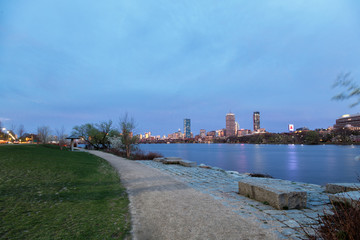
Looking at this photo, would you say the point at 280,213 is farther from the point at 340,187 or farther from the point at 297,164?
the point at 297,164

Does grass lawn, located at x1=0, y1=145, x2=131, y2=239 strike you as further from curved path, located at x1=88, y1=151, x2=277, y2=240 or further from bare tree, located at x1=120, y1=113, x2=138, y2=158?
bare tree, located at x1=120, y1=113, x2=138, y2=158

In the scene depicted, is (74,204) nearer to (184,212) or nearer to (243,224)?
(184,212)

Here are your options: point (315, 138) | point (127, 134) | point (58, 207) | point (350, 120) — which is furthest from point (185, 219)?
point (315, 138)

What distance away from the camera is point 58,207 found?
5.45m

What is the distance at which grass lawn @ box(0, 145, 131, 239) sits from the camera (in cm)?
397

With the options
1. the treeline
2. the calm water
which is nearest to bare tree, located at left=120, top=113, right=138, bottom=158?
the calm water

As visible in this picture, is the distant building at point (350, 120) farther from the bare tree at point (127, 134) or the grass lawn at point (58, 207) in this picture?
the bare tree at point (127, 134)

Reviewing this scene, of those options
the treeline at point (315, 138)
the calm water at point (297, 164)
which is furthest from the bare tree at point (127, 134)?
the treeline at point (315, 138)

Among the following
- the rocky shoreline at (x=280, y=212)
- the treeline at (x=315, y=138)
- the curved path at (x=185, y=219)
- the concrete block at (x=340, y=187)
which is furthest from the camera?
the treeline at (x=315, y=138)

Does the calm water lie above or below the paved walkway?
below

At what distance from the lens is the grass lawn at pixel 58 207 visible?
156 inches

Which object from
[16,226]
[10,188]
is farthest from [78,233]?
[10,188]

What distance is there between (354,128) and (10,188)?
491 ft

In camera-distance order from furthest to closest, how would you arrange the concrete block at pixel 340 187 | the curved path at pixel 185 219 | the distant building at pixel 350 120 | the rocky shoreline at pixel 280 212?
the distant building at pixel 350 120
the concrete block at pixel 340 187
the rocky shoreline at pixel 280 212
the curved path at pixel 185 219
